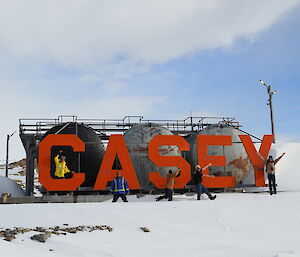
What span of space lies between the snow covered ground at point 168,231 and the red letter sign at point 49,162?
21.7 feet

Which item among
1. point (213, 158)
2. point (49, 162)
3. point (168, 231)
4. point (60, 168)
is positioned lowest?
point (168, 231)

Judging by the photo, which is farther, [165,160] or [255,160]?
[255,160]

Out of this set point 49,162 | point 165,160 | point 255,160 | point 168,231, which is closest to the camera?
point 168,231

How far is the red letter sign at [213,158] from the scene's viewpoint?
18406 mm

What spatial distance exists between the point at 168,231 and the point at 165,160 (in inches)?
363

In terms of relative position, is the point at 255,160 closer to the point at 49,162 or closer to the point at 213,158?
the point at 213,158

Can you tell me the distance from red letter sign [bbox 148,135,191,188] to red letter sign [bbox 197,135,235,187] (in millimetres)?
888

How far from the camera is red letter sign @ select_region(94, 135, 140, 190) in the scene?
1736 centimetres

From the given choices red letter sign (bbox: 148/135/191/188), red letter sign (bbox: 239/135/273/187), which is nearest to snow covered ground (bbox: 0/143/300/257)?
red letter sign (bbox: 148/135/191/188)

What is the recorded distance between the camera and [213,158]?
1847 centimetres

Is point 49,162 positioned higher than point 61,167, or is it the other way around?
point 49,162

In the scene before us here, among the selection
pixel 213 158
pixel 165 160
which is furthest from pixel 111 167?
pixel 213 158

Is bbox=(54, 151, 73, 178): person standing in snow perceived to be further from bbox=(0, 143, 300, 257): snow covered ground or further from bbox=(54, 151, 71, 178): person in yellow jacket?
bbox=(0, 143, 300, 257): snow covered ground

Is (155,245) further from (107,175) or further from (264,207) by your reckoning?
(107,175)
